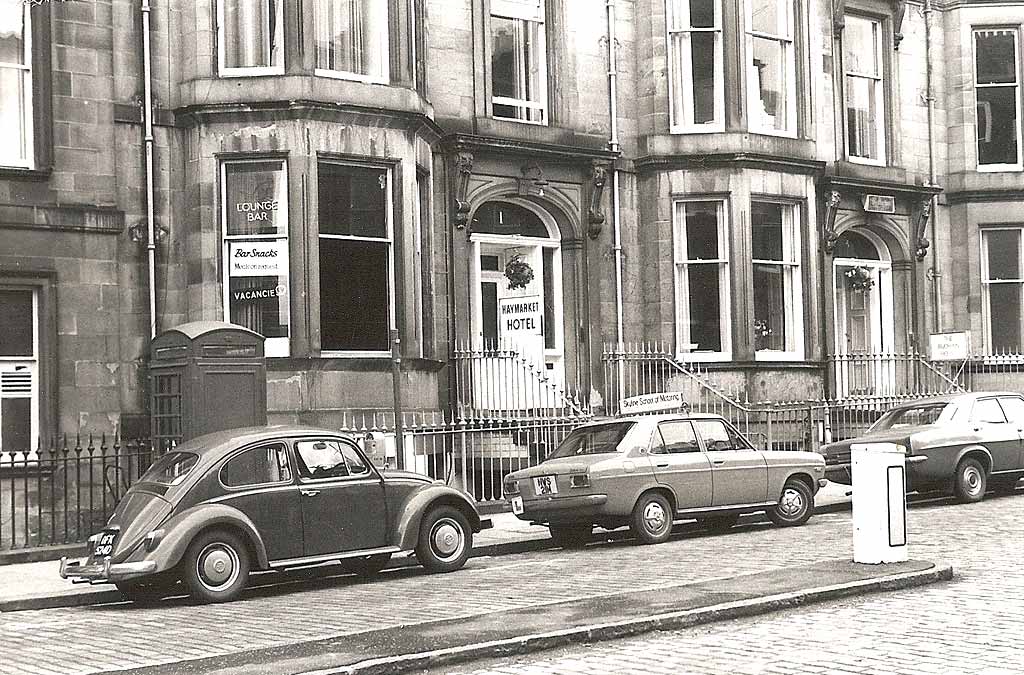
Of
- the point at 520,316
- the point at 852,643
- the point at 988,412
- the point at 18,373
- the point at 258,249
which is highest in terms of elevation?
the point at 258,249

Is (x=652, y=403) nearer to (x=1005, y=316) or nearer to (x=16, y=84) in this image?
(x=16, y=84)

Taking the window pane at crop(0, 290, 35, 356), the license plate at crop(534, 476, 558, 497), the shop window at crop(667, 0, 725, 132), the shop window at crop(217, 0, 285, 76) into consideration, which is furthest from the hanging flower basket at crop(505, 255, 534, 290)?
the window pane at crop(0, 290, 35, 356)

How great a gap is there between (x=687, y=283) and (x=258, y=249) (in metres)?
8.28

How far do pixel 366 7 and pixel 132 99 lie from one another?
3582 mm

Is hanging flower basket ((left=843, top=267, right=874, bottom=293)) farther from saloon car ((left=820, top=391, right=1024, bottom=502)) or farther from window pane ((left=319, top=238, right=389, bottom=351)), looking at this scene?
window pane ((left=319, top=238, right=389, bottom=351))

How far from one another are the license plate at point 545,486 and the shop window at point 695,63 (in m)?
9.75

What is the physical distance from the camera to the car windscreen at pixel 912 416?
63.0 ft

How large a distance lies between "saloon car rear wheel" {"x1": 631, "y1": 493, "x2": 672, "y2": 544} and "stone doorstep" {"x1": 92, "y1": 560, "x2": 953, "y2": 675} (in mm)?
3642

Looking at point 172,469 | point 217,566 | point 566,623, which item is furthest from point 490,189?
point 566,623

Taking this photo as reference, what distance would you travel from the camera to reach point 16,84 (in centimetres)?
1772

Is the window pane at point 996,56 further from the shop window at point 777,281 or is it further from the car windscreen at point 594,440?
the car windscreen at point 594,440

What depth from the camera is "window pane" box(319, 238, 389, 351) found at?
18547 mm

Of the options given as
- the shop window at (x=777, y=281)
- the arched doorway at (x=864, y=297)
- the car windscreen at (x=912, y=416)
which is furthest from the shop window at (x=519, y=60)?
the car windscreen at (x=912, y=416)

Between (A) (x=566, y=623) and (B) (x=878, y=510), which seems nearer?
(A) (x=566, y=623)
